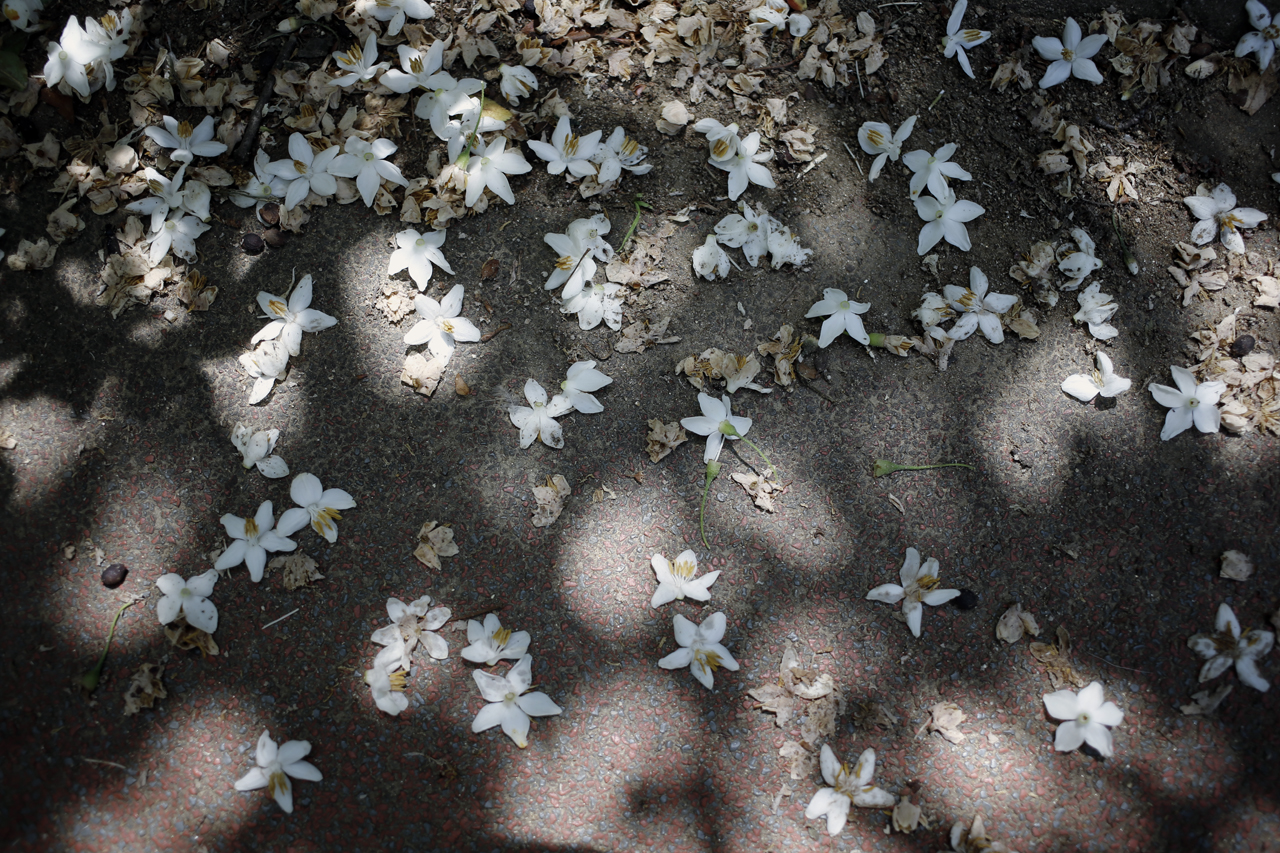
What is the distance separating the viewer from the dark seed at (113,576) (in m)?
1.90

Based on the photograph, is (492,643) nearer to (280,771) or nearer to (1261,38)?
(280,771)

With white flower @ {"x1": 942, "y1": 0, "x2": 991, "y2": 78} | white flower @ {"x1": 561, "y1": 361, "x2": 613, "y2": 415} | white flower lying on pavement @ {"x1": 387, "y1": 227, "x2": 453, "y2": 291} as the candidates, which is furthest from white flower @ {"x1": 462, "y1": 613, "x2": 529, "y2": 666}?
white flower @ {"x1": 942, "y1": 0, "x2": 991, "y2": 78}

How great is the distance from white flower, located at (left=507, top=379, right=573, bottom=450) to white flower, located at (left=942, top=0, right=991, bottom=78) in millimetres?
1549

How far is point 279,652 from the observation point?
1878mm

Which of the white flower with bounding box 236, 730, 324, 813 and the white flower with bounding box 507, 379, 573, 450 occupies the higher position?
the white flower with bounding box 507, 379, 573, 450

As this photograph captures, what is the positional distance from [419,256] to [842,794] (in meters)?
1.75

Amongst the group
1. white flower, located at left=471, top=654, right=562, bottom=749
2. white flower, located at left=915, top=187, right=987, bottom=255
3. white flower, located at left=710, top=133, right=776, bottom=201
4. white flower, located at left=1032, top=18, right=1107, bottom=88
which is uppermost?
white flower, located at left=1032, top=18, right=1107, bottom=88

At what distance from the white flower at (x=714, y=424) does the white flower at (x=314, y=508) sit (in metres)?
0.93

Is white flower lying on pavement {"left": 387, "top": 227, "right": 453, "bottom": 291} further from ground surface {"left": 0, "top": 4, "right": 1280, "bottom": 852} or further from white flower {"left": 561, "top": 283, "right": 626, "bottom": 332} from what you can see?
white flower {"left": 561, "top": 283, "right": 626, "bottom": 332}

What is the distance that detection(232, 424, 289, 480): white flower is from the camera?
1.98 m

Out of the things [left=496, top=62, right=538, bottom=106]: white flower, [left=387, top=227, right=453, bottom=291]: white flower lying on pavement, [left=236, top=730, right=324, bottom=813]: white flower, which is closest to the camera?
[left=236, top=730, right=324, bottom=813]: white flower

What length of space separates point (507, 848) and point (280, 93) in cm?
215

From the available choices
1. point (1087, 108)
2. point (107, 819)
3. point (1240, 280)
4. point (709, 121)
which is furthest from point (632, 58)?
point (107, 819)

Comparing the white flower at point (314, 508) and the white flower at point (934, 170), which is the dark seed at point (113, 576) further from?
the white flower at point (934, 170)
